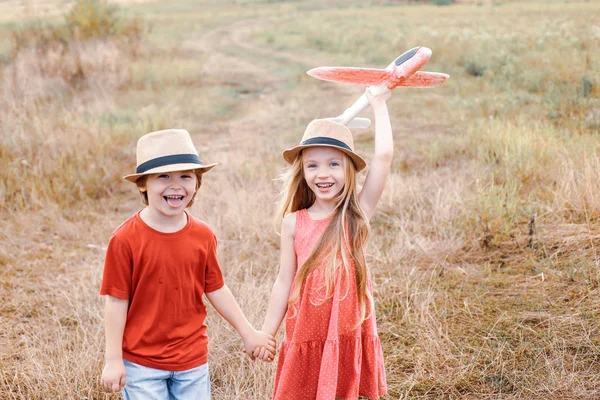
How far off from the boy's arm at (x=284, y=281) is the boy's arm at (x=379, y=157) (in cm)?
29

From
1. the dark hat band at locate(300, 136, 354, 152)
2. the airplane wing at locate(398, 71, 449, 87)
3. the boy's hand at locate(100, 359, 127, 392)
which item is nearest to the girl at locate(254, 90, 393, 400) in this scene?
the dark hat band at locate(300, 136, 354, 152)

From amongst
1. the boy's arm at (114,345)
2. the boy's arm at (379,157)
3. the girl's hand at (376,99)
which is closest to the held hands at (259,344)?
the boy's arm at (114,345)

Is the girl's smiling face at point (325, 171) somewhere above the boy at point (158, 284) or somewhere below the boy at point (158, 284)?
above

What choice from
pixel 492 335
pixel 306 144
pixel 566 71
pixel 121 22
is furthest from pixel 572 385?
pixel 121 22

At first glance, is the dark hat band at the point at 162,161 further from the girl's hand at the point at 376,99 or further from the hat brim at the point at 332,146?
the girl's hand at the point at 376,99

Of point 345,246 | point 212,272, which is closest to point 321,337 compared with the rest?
point 345,246

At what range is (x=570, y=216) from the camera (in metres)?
4.75

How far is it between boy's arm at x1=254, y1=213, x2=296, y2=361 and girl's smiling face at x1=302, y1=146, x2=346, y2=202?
169 millimetres

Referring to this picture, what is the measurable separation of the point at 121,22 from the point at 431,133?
31.9 feet

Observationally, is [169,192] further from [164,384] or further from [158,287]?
[164,384]

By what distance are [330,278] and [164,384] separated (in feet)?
2.28

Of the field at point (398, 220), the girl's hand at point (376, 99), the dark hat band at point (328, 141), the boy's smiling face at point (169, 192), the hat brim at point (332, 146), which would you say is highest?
the girl's hand at point (376, 99)

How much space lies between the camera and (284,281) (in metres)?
2.48

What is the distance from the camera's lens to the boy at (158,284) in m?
2.20
